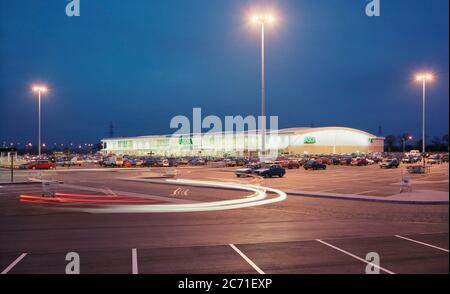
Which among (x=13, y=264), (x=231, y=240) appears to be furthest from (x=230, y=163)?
(x=13, y=264)

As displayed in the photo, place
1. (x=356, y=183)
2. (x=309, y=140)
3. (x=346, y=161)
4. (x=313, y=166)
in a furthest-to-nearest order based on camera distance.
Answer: (x=309, y=140)
(x=346, y=161)
(x=313, y=166)
(x=356, y=183)

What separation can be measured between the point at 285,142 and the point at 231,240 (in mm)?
103019

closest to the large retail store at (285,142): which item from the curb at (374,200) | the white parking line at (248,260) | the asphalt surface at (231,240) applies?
the curb at (374,200)

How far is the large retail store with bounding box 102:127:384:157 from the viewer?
113 meters

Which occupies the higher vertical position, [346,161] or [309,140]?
[309,140]

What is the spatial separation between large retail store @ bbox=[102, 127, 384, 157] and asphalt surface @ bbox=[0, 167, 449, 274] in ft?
279

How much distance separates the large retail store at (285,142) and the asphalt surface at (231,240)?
84964 millimetres

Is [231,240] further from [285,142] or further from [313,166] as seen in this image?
[285,142]

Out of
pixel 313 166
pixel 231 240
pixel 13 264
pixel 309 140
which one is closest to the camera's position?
pixel 13 264

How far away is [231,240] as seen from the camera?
11.3 m

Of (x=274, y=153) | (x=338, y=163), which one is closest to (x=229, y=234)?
(x=338, y=163)

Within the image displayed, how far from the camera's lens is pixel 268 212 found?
16906 mm
